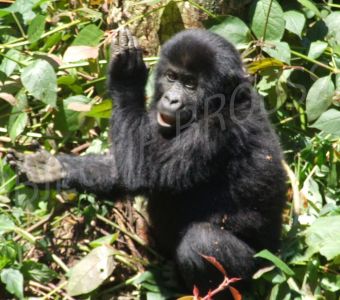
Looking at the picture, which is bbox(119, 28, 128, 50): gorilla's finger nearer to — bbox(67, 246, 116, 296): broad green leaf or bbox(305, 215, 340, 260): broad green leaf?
bbox(67, 246, 116, 296): broad green leaf

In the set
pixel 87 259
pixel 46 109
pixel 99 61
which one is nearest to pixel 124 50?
pixel 99 61

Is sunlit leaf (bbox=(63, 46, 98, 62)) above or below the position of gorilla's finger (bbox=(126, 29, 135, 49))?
below

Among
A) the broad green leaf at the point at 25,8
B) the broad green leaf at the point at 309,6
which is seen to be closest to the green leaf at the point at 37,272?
the broad green leaf at the point at 25,8

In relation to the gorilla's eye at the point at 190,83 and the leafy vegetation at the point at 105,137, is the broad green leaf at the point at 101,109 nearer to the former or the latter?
the leafy vegetation at the point at 105,137

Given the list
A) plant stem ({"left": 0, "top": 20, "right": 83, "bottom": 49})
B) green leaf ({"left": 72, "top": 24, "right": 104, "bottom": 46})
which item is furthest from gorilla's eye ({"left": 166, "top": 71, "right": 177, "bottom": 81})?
plant stem ({"left": 0, "top": 20, "right": 83, "bottom": 49})

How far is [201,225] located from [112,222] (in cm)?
74

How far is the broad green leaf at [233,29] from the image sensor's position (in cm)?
586

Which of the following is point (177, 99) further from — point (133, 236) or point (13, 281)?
point (13, 281)

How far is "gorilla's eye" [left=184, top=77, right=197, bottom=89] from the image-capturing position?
17.3ft

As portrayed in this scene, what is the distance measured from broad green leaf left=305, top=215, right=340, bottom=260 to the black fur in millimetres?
219

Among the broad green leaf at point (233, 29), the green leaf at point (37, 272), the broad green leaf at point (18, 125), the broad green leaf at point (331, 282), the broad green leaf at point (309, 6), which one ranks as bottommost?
the green leaf at point (37, 272)

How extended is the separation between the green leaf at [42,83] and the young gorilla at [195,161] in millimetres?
381

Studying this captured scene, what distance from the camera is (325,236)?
5219 mm

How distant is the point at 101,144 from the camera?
5.80 m
